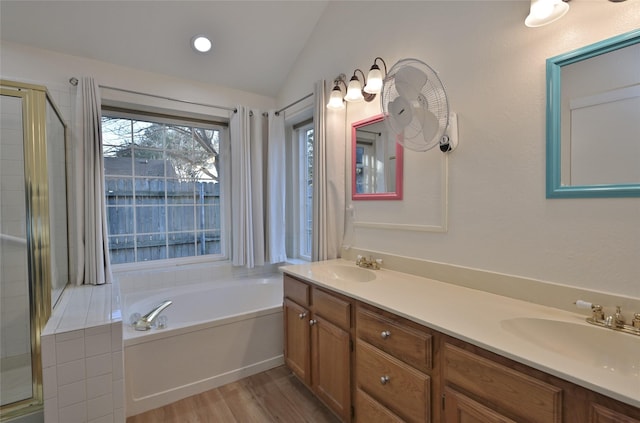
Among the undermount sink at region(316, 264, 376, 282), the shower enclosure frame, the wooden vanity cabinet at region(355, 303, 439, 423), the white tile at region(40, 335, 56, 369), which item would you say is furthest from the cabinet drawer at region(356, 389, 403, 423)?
the shower enclosure frame

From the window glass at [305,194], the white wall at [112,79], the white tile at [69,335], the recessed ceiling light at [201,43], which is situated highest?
the recessed ceiling light at [201,43]

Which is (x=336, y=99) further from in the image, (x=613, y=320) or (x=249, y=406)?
(x=249, y=406)

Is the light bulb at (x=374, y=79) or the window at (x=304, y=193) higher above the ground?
the light bulb at (x=374, y=79)

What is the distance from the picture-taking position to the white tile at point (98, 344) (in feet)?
4.94

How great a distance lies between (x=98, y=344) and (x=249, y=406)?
3.18ft

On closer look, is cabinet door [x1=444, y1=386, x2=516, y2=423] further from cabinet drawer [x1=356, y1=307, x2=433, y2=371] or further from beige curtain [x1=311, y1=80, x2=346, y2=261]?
beige curtain [x1=311, y1=80, x2=346, y2=261]

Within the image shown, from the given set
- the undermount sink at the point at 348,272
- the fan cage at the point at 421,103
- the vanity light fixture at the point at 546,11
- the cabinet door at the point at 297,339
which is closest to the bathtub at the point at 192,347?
the cabinet door at the point at 297,339

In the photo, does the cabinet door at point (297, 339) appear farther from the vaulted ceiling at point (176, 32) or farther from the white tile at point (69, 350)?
the vaulted ceiling at point (176, 32)

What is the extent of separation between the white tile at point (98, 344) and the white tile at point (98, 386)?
5.0 inches

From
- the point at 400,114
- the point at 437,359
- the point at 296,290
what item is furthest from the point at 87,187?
the point at 437,359

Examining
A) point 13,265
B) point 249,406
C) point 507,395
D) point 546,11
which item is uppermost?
point 546,11

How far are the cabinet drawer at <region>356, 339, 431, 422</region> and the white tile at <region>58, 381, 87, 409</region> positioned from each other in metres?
1.37

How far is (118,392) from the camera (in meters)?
1.57

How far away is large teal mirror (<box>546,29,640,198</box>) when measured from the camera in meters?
1.06
